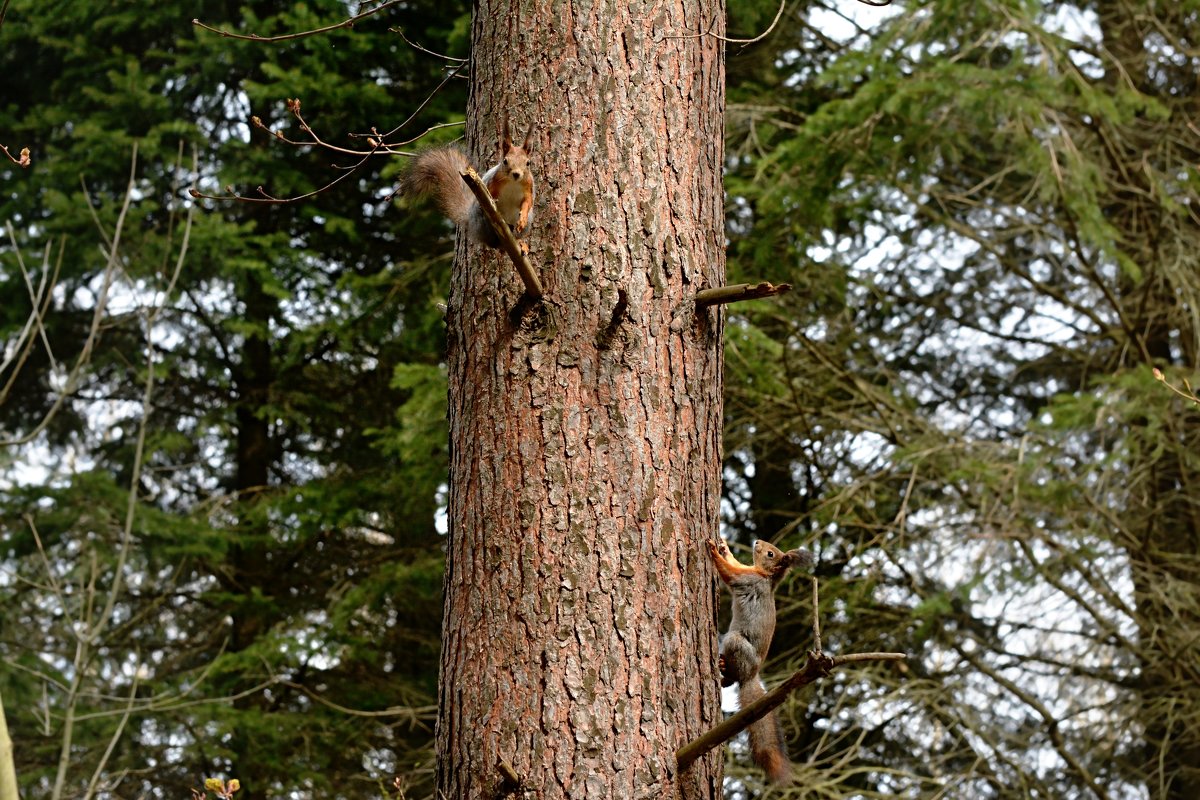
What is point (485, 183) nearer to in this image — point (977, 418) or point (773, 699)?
point (773, 699)

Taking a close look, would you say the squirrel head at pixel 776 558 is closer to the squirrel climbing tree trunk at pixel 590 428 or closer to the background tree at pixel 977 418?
the squirrel climbing tree trunk at pixel 590 428

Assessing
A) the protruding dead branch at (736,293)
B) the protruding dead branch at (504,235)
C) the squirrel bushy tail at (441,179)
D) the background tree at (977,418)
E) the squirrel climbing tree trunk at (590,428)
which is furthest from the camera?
the background tree at (977,418)

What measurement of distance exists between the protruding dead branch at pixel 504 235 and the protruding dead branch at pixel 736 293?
342 mm

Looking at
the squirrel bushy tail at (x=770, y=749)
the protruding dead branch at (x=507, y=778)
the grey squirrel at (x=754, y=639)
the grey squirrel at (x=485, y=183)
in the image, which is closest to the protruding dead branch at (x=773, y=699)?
the protruding dead branch at (x=507, y=778)

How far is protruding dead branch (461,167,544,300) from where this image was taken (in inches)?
83.4

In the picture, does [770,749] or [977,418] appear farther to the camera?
[977,418]

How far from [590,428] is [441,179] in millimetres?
765

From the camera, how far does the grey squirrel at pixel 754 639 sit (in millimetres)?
3062

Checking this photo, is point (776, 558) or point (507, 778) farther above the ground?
point (776, 558)

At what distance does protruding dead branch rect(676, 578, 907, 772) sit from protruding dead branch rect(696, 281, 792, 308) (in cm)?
58

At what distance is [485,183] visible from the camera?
8.50 feet

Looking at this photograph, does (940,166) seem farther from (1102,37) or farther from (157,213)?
(157,213)

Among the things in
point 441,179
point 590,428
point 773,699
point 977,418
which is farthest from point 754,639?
point 977,418

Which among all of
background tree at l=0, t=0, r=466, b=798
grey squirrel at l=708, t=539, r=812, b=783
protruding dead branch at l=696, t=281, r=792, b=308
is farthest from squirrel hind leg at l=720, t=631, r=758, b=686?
background tree at l=0, t=0, r=466, b=798
